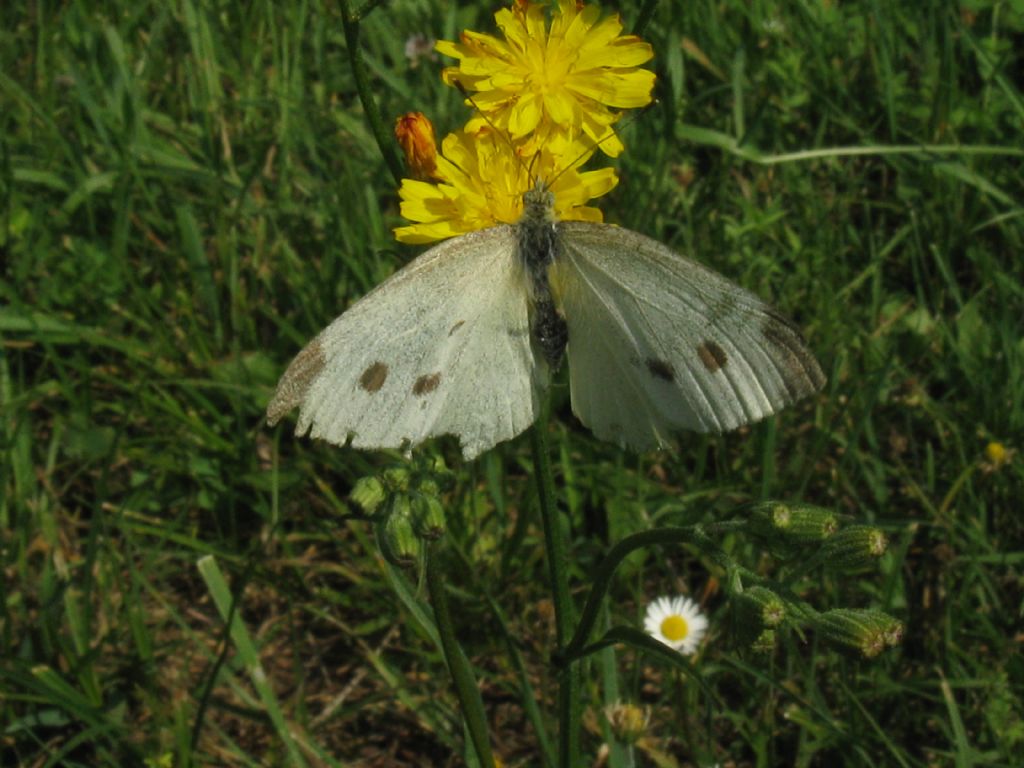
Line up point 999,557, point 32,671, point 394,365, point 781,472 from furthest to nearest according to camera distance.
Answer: point 781,472
point 999,557
point 32,671
point 394,365

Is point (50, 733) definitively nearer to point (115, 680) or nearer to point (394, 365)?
point (115, 680)

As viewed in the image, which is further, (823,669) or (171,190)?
(171,190)

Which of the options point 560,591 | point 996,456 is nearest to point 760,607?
point 560,591

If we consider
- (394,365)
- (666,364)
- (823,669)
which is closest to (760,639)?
(666,364)

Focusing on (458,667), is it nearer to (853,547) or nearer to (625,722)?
(625,722)

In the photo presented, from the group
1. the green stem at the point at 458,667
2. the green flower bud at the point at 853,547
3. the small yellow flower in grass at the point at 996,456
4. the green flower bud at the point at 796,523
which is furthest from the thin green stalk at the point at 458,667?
the small yellow flower in grass at the point at 996,456

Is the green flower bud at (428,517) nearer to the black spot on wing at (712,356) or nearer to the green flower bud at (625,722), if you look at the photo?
the black spot on wing at (712,356)
